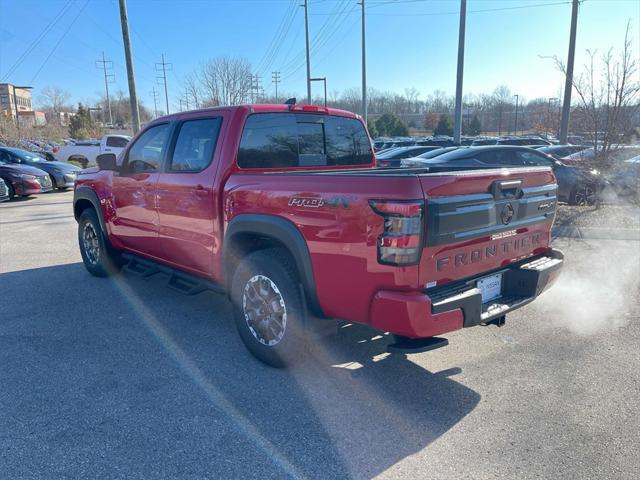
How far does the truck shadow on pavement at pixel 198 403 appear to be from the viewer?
266 centimetres

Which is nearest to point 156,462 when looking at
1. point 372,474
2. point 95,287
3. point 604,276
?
point 372,474

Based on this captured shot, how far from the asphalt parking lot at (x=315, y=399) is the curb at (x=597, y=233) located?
12.0 ft

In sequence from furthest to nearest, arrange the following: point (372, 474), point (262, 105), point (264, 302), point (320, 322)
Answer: point (262, 105)
point (264, 302)
point (320, 322)
point (372, 474)

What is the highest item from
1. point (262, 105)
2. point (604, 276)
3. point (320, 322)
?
point (262, 105)

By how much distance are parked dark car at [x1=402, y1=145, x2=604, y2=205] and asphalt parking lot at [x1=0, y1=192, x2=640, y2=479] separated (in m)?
5.80

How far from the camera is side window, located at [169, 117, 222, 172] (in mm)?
4125

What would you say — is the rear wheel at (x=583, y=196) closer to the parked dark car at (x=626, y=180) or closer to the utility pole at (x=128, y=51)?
the parked dark car at (x=626, y=180)

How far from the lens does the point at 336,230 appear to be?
9.84 feet

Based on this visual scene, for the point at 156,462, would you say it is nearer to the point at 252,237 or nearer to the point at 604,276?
the point at 252,237

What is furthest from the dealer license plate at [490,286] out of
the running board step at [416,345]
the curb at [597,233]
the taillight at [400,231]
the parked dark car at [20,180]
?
the parked dark car at [20,180]

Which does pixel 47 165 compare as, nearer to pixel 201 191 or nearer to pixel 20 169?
pixel 20 169

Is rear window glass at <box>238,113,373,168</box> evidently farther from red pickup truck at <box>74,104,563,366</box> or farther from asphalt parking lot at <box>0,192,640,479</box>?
asphalt parking lot at <box>0,192,640,479</box>

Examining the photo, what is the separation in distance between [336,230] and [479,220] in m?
0.92

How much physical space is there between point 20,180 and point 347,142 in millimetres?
13851
